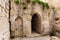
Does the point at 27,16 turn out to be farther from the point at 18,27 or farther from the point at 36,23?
the point at 36,23

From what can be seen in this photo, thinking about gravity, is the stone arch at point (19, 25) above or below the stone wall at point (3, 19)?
below

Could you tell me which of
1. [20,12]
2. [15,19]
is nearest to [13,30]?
[15,19]

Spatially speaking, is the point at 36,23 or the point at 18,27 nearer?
the point at 18,27

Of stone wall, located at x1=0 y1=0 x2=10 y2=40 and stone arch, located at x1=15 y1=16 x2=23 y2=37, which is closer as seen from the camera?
stone wall, located at x1=0 y1=0 x2=10 y2=40

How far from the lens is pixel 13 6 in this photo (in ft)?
29.4

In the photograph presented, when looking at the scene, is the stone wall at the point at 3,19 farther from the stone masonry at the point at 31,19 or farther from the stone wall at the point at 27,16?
the stone wall at the point at 27,16

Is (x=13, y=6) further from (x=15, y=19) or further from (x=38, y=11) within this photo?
(x=38, y=11)

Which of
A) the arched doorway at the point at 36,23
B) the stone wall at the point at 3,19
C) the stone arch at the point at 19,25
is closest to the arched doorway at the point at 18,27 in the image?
the stone arch at the point at 19,25

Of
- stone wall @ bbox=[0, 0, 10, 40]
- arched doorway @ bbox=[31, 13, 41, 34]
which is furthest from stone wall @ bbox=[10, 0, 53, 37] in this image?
stone wall @ bbox=[0, 0, 10, 40]

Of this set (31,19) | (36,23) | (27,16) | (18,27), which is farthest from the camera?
(36,23)

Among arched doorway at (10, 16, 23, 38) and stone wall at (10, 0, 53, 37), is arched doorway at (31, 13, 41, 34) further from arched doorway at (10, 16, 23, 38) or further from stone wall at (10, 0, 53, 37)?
arched doorway at (10, 16, 23, 38)

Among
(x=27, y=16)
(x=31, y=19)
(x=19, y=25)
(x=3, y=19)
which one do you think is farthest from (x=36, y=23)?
(x=3, y=19)

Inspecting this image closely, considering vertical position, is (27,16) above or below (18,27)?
above

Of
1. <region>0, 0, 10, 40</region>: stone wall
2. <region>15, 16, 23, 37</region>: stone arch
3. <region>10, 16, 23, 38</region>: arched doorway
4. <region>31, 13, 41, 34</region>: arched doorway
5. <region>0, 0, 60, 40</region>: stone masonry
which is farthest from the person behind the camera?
<region>31, 13, 41, 34</region>: arched doorway
